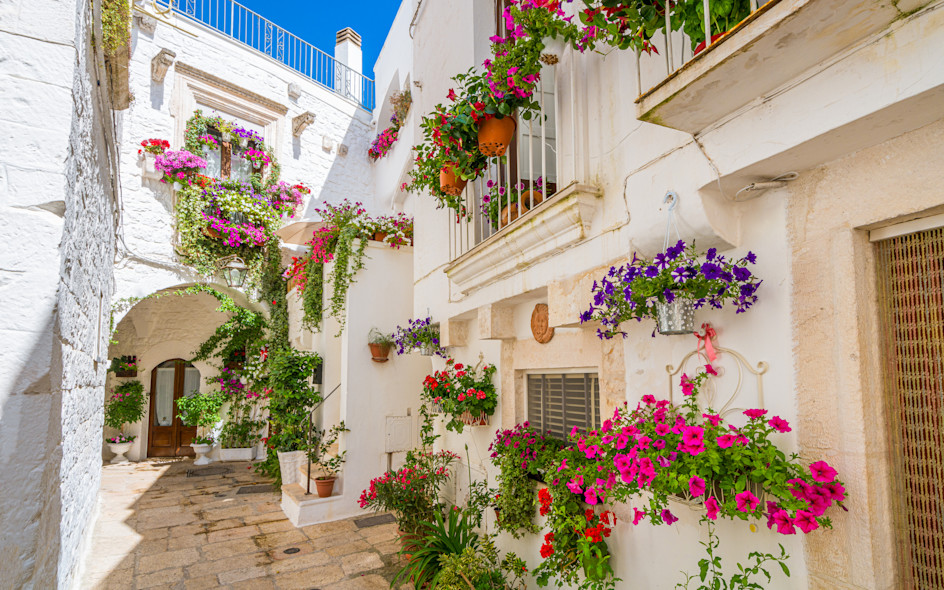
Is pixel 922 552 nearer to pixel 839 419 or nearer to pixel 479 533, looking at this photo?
pixel 839 419

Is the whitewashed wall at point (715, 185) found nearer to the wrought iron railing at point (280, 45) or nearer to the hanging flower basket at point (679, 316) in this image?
the hanging flower basket at point (679, 316)

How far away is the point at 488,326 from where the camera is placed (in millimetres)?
4004

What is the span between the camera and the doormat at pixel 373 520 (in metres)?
6.09

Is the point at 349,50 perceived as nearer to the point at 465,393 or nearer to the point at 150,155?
the point at 150,155

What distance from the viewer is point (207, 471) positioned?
9930 mm

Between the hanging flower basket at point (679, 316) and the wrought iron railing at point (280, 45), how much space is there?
36.0 feet

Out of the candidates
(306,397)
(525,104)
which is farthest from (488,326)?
(306,397)

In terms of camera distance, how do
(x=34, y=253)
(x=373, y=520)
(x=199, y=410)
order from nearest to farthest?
(x=34, y=253) < (x=373, y=520) < (x=199, y=410)

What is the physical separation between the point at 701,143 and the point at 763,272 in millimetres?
572

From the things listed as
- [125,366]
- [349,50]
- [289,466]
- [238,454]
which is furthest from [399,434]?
[349,50]

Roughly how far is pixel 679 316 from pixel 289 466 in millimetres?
6706

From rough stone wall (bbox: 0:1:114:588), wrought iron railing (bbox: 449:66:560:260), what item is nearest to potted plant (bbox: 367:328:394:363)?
wrought iron railing (bbox: 449:66:560:260)

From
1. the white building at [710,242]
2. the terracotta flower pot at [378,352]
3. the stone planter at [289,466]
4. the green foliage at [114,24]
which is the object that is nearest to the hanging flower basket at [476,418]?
the white building at [710,242]

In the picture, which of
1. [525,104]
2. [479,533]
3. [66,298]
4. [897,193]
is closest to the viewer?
[897,193]
